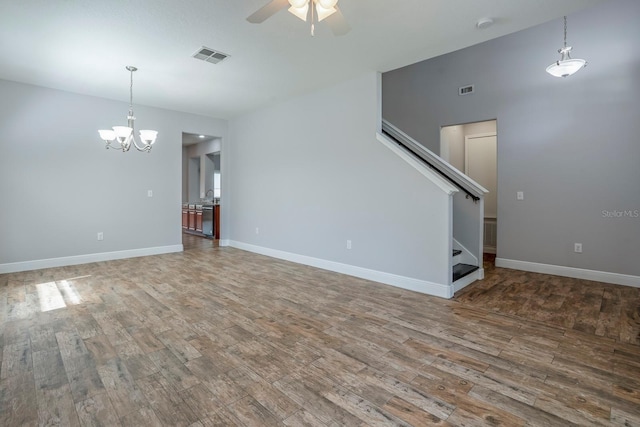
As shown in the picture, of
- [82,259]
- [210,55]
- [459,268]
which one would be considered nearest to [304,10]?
[210,55]

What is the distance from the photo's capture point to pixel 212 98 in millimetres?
4996

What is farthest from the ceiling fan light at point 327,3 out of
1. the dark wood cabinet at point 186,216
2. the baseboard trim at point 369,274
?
the dark wood cabinet at point 186,216

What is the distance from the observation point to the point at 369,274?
4051mm

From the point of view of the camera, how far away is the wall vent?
5127 millimetres

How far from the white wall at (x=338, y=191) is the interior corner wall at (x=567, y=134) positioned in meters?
2.13

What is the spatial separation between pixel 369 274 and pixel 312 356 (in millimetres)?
2071

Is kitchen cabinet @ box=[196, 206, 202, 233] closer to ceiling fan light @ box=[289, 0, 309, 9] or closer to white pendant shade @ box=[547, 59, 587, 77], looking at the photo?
ceiling fan light @ box=[289, 0, 309, 9]

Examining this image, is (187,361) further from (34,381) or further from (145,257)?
(145,257)

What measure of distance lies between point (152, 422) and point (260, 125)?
504 cm

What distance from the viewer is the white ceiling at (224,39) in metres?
2.51

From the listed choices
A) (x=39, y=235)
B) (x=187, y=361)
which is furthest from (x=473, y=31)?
(x=39, y=235)

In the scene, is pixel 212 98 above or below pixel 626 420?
above

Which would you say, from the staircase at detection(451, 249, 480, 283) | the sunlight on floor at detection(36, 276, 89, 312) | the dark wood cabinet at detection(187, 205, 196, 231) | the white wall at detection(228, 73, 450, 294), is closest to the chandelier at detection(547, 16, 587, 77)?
the white wall at detection(228, 73, 450, 294)

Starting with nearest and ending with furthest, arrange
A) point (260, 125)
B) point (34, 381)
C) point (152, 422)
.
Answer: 1. point (152, 422)
2. point (34, 381)
3. point (260, 125)
